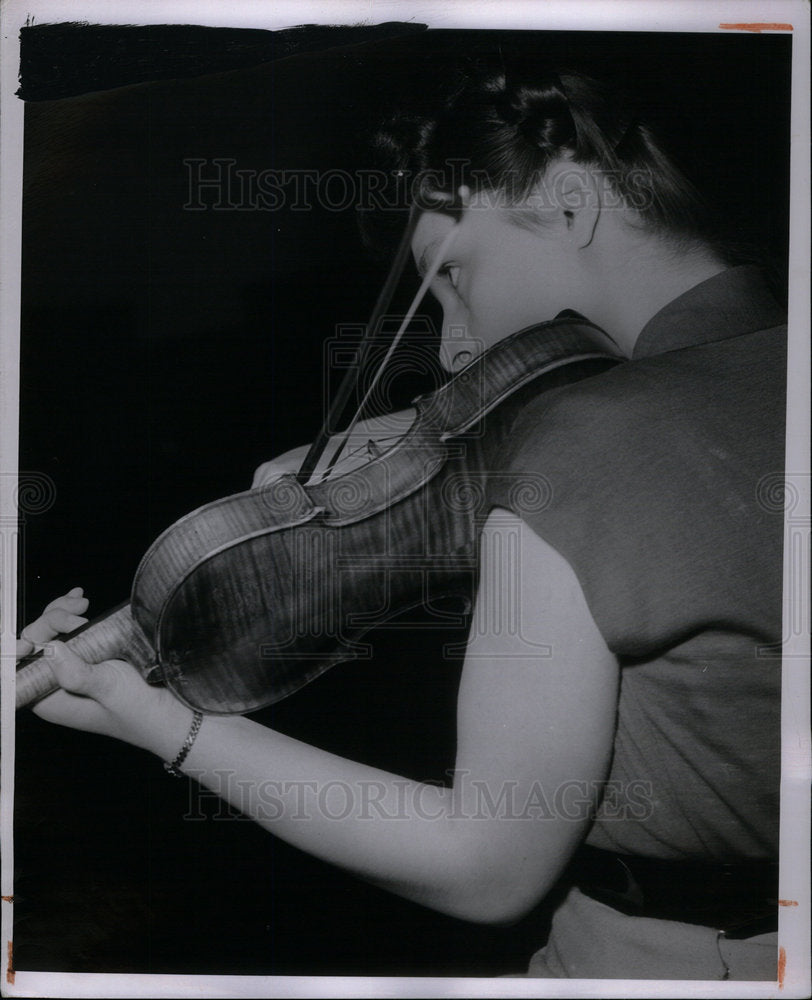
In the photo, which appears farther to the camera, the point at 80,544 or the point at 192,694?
the point at 80,544

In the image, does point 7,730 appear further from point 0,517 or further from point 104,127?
point 104,127

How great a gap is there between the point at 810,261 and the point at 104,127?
4.20 feet

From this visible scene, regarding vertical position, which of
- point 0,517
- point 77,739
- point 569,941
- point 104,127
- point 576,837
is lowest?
point 569,941

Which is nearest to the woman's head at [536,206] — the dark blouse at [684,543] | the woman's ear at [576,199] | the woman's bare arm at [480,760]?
the woman's ear at [576,199]

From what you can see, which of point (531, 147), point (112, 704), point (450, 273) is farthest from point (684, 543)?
point (112, 704)

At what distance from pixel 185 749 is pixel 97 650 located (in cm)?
22

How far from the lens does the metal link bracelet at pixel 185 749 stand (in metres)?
1.47

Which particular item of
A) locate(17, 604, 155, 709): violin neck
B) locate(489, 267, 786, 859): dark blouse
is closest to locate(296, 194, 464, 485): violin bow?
locate(489, 267, 786, 859): dark blouse

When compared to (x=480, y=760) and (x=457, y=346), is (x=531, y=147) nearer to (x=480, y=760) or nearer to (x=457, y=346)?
(x=457, y=346)

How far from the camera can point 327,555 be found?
1.41 metres

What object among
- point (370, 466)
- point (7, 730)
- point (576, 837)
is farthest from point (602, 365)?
point (7, 730)

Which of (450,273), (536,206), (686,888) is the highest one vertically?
(536,206)

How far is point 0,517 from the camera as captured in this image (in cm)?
157

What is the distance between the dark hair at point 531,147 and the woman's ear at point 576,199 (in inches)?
0.7
